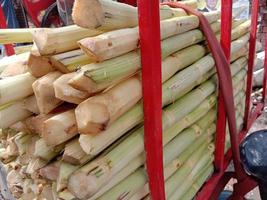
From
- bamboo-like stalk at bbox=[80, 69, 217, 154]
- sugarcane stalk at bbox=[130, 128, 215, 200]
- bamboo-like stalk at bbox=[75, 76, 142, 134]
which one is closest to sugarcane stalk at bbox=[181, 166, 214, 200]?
sugarcane stalk at bbox=[130, 128, 215, 200]

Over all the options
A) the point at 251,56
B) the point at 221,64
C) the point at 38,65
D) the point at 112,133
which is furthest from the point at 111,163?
the point at 251,56

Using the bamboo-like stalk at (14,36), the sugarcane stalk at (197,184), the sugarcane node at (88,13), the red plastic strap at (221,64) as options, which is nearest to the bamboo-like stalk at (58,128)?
the sugarcane node at (88,13)

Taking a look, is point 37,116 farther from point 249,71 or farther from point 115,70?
point 249,71

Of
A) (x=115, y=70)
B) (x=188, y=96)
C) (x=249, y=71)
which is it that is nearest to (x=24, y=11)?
(x=249, y=71)

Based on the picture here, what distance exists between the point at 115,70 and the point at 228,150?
4.41 feet

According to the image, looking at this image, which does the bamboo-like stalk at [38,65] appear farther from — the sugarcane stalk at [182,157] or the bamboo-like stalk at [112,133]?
the sugarcane stalk at [182,157]

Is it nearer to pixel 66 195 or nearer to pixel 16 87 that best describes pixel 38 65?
pixel 16 87

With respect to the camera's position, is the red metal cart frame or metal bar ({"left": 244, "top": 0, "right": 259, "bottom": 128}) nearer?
the red metal cart frame

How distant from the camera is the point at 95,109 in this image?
3.26 feet

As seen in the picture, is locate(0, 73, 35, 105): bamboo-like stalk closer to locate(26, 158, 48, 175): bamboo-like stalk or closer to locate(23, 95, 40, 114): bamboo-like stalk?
locate(23, 95, 40, 114): bamboo-like stalk

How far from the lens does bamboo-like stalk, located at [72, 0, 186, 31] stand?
3.22 feet

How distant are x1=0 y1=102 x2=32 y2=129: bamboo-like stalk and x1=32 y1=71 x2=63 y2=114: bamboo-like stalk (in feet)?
0.52

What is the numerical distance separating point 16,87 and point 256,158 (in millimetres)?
1375

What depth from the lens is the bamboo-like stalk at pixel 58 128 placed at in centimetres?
104
